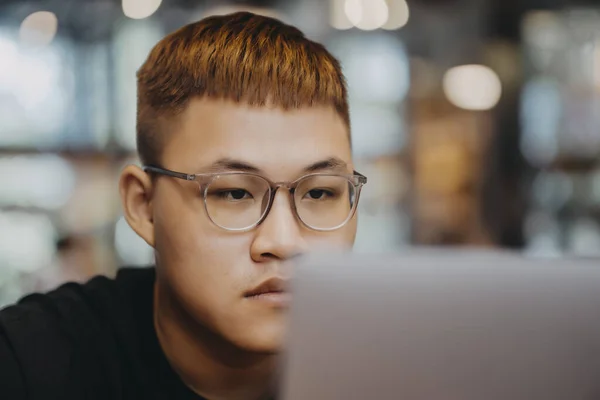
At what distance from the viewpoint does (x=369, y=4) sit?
14.1ft

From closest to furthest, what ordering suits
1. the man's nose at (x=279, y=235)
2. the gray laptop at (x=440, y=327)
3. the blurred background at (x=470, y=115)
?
1. the gray laptop at (x=440, y=327)
2. the man's nose at (x=279, y=235)
3. the blurred background at (x=470, y=115)

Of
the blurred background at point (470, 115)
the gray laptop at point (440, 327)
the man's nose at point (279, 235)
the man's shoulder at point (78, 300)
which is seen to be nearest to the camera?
the gray laptop at point (440, 327)

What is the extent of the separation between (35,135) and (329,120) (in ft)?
10.3

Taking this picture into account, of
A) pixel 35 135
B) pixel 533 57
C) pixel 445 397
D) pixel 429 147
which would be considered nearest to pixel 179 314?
pixel 445 397

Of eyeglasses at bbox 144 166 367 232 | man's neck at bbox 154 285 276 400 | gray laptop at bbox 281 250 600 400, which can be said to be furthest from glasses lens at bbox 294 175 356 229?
gray laptop at bbox 281 250 600 400

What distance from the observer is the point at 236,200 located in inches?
46.4

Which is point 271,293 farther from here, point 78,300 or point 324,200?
point 78,300

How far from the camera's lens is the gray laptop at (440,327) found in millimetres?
611

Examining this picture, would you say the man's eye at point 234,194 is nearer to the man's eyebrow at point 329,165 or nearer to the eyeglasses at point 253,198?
the eyeglasses at point 253,198

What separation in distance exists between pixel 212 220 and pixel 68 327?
391 mm

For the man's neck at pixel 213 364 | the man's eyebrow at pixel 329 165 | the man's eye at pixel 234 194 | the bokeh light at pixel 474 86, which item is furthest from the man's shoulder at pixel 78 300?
the bokeh light at pixel 474 86

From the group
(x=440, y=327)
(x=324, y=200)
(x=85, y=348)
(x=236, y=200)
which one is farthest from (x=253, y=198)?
(x=440, y=327)

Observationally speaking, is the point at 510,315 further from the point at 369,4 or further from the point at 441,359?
the point at 369,4

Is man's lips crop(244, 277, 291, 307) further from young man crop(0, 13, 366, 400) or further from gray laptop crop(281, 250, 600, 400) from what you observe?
gray laptop crop(281, 250, 600, 400)
